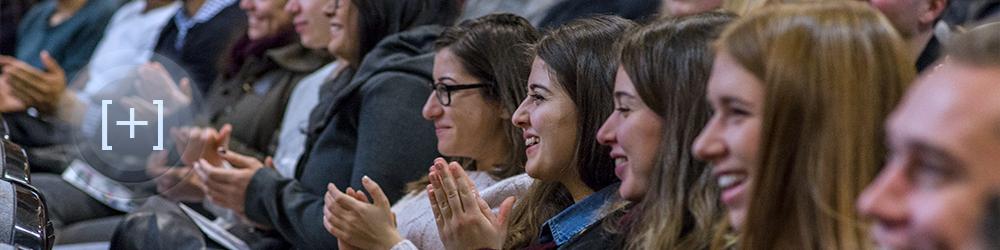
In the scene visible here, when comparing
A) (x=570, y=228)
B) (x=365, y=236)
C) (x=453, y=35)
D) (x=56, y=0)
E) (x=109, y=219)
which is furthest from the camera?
(x=56, y=0)

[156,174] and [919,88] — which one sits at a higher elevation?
[919,88]

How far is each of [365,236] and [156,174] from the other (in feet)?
4.43

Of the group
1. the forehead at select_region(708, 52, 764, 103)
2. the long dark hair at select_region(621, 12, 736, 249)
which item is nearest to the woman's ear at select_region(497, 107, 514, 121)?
the long dark hair at select_region(621, 12, 736, 249)

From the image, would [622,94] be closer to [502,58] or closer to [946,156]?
[502,58]

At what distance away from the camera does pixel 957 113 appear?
1017 millimetres

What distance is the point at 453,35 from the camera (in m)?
2.62

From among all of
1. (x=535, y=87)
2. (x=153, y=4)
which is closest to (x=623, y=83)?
(x=535, y=87)

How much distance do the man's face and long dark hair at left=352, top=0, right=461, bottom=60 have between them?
2.15 meters

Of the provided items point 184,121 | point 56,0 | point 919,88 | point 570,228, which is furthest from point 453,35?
point 56,0

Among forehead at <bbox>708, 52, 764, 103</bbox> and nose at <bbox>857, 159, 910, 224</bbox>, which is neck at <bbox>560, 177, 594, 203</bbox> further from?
nose at <bbox>857, 159, 910, 224</bbox>

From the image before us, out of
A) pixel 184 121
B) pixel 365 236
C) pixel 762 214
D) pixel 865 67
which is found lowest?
pixel 184 121

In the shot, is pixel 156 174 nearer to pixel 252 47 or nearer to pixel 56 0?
pixel 252 47

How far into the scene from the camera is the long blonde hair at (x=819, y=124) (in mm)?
1365

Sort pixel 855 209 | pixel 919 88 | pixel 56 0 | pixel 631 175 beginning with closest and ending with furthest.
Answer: pixel 919 88 → pixel 855 209 → pixel 631 175 → pixel 56 0
